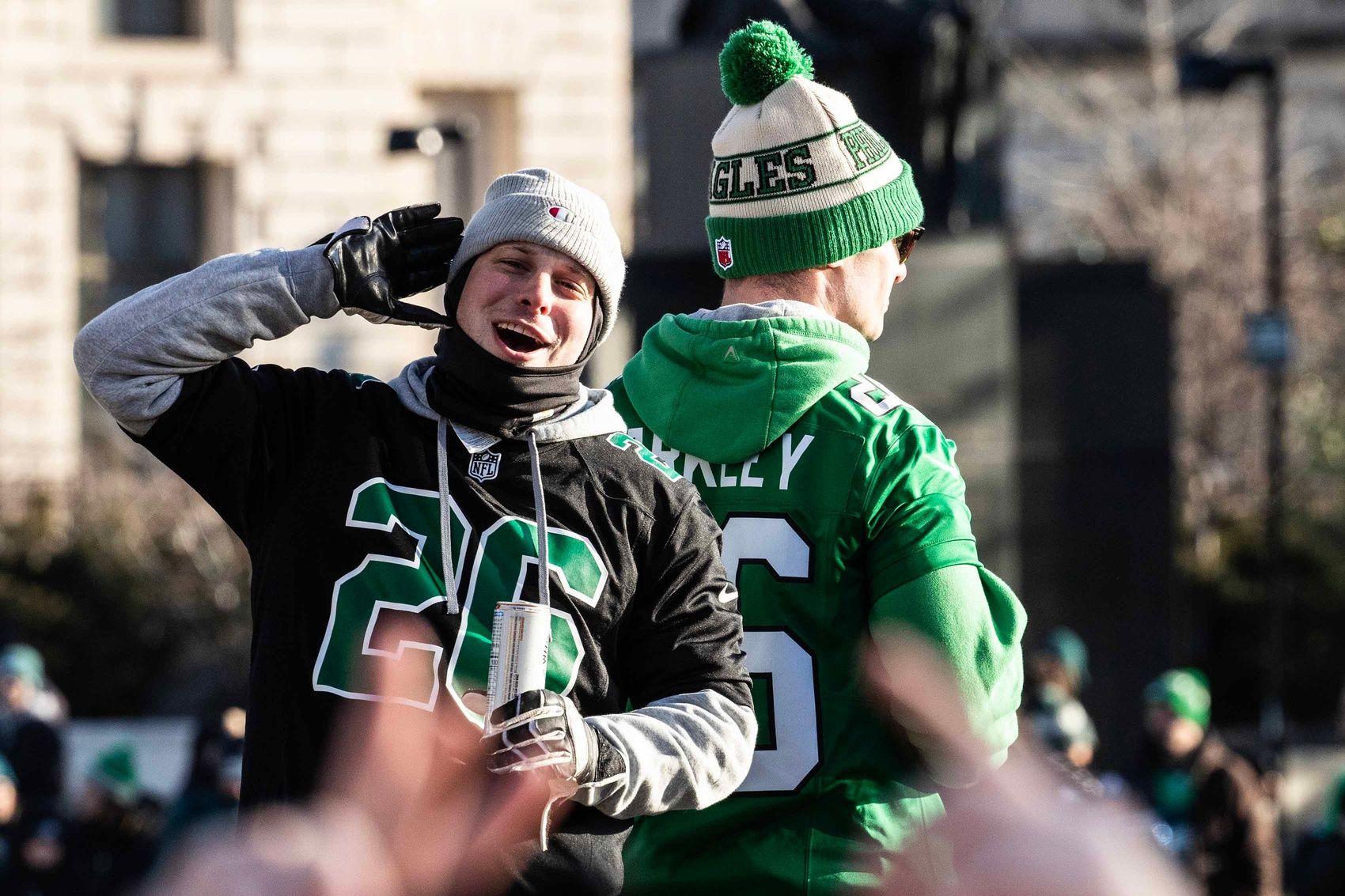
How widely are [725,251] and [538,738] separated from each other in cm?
129

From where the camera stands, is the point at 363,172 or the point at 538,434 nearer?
the point at 538,434

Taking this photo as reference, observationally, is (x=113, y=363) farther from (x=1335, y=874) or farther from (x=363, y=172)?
(x=363, y=172)

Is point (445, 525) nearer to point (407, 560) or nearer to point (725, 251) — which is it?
point (407, 560)

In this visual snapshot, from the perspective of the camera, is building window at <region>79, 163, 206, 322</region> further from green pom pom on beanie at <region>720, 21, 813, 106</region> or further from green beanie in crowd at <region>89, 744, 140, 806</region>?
green pom pom on beanie at <region>720, 21, 813, 106</region>

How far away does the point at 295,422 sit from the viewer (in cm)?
271

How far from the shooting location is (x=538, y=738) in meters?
2.31

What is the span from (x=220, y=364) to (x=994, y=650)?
1.14 meters

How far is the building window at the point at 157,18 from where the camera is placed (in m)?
22.3

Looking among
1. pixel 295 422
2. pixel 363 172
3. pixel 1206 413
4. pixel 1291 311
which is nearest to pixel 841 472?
pixel 295 422

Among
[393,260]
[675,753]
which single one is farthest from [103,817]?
[675,753]

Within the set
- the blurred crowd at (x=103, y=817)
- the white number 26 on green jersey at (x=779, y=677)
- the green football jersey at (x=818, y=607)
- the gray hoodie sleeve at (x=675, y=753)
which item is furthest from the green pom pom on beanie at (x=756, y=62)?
the blurred crowd at (x=103, y=817)

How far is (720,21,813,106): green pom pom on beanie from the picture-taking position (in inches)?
133

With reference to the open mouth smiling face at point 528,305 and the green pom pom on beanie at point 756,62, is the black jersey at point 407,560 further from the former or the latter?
the green pom pom on beanie at point 756,62

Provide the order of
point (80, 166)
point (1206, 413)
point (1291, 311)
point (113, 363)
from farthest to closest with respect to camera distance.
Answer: point (1291, 311) < point (1206, 413) < point (80, 166) < point (113, 363)
